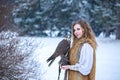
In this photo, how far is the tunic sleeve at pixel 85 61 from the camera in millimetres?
4867

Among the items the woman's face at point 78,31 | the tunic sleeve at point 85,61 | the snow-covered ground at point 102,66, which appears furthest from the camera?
the snow-covered ground at point 102,66

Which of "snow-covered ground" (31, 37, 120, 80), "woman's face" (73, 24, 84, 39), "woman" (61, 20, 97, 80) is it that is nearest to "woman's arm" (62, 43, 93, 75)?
"woman" (61, 20, 97, 80)

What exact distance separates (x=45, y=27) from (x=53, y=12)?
61.5 inches

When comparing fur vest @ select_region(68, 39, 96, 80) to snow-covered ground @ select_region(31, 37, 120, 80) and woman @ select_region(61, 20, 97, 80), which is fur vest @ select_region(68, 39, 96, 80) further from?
snow-covered ground @ select_region(31, 37, 120, 80)

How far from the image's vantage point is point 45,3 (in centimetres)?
3412

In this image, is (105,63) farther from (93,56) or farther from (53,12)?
(53,12)

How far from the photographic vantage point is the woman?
16.0ft

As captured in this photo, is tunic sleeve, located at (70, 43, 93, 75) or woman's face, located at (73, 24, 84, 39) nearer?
tunic sleeve, located at (70, 43, 93, 75)

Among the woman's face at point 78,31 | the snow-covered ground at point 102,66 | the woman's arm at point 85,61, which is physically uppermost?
the woman's face at point 78,31

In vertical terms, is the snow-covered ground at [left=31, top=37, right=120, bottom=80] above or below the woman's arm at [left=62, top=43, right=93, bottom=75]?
below

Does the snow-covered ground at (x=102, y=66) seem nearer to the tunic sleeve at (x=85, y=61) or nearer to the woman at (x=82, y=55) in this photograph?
the woman at (x=82, y=55)

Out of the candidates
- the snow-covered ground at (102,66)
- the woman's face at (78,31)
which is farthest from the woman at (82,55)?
the snow-covered ground at (102,66)

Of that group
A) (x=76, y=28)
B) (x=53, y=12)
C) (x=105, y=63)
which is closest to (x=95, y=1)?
(x=53, y=12)

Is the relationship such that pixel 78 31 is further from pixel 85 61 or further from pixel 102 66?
pixel 102 66
